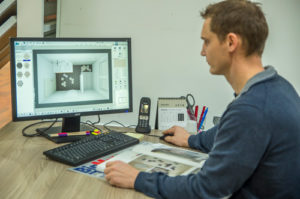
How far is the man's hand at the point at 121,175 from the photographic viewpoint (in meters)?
1.07

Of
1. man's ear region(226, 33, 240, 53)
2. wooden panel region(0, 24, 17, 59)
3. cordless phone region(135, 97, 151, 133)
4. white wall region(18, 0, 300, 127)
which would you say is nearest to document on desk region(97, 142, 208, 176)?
cordless phone region(135, 97, 151, 133)

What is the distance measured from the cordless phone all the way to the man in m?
0.62

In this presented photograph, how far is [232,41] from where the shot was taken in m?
1.04

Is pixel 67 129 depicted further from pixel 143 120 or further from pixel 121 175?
pixel 121 175

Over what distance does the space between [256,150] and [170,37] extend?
117 centimetres

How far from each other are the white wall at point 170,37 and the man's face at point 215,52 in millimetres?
809

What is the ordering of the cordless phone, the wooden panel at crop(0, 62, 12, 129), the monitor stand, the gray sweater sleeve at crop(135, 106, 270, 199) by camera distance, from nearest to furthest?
the gray sweater sleeve at crop(135, 106, 270, 199) → the monitor stand → the cordless phone → the wooden panel at crop(0, 62, 12, 129)

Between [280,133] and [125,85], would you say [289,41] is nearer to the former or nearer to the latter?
[125,85]

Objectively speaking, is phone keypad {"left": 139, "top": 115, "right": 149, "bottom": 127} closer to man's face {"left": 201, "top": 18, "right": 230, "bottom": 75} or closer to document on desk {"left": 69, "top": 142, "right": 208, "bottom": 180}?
document on desk {"left": 69, "top": 142, "right": 208, "bottom": 180}

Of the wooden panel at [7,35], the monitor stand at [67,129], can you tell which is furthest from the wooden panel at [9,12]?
the monitor stand at [67,129]

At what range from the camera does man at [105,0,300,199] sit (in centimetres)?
91

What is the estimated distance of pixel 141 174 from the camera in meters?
1.08

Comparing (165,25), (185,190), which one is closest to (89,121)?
(165,25)

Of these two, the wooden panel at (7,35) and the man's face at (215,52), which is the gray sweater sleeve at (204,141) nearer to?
the man's face at (215,52)
